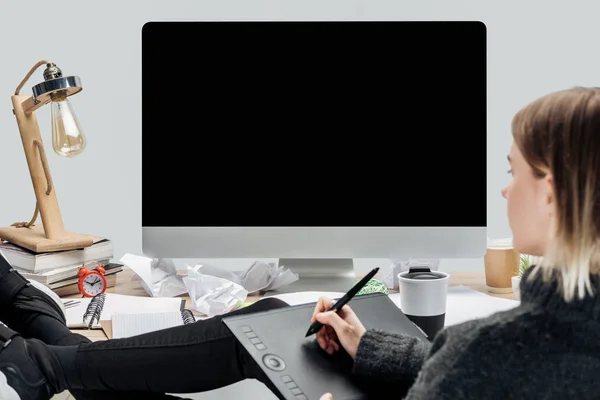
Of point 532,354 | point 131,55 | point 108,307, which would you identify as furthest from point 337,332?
point 131,55

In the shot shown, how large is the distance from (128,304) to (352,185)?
53 centimetres

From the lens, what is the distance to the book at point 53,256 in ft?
5.33

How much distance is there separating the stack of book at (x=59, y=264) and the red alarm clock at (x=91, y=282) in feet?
0.09

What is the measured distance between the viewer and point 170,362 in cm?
127

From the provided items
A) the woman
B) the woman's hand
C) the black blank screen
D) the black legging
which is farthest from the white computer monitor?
the woman

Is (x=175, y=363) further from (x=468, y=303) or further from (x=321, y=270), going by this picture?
(x=468, y=303)

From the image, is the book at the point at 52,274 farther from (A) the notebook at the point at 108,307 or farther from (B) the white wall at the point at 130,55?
(B) the white wall at the point at 130,55

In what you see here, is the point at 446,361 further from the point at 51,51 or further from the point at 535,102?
the point at 51,51

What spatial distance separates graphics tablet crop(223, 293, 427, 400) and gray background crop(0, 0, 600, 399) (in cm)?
115

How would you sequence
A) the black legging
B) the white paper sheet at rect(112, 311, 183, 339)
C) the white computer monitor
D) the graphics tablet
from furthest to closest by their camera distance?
1. the white computer monitor
2. the white paper sheet at rect(112, 311, 183, 339)
3. the black legging
4. the graphics tablet

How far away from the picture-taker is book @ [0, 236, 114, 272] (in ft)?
5.33

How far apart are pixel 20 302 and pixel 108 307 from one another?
18 centimetres

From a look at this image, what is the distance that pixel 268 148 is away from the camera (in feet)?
5.27

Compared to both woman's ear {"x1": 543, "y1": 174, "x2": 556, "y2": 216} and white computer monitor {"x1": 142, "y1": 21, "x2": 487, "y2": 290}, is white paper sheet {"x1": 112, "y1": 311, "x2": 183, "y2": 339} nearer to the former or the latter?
white computer monitor {"x1": 142, "y1": 21, "x2": 487, "y2": 290}
